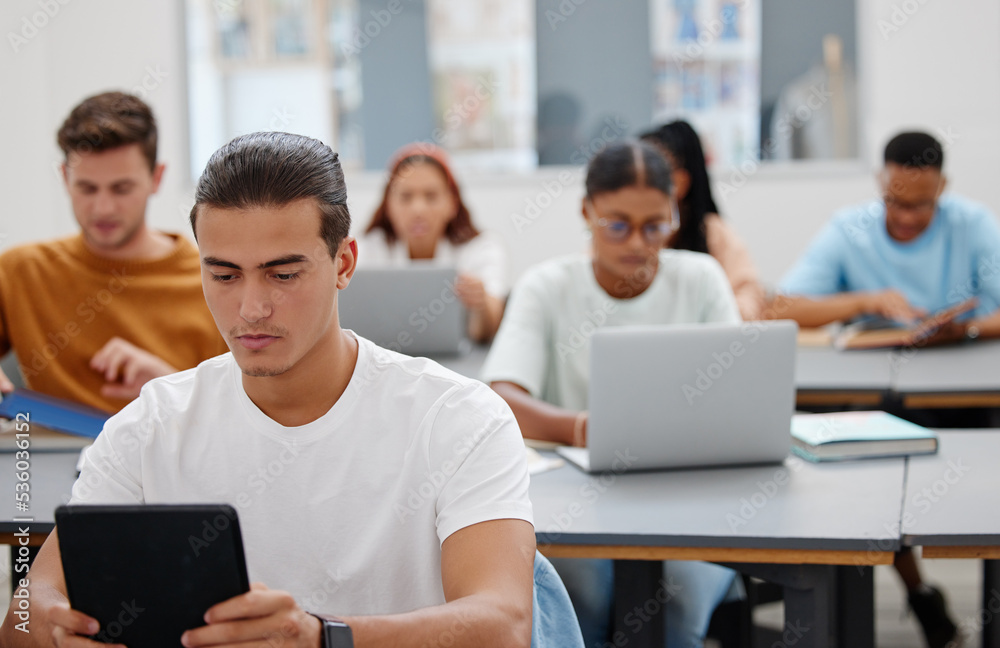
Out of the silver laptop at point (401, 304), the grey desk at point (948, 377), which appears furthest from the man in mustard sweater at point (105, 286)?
the grey desk at point (948, 377)

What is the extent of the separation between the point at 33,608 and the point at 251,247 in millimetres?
500

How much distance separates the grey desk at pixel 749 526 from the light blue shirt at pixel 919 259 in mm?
1708

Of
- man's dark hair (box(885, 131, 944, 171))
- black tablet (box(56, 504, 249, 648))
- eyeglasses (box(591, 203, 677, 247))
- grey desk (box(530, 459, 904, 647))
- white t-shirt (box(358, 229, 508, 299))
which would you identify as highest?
man's dark hair (box(885, 131, 944, 171))

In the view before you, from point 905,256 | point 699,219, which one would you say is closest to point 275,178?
point 699,219

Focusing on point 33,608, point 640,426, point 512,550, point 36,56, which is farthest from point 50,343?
point 36,56

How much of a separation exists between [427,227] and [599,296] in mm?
1475

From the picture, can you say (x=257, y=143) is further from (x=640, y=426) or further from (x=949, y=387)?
(x=949, y=387)

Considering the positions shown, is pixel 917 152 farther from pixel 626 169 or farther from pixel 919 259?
pixel 626 169

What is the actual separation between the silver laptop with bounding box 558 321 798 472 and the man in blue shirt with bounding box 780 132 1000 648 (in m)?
1.53

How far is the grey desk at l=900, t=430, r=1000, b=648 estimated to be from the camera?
1.44m

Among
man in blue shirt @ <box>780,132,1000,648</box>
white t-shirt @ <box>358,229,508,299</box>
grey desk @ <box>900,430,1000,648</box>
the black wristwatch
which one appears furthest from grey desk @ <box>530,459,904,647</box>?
white t-shirt @ <box>358,229,508,299</box>

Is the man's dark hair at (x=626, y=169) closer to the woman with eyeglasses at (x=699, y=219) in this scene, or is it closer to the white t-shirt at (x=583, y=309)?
the white t-shirt at (x=583, y=309)

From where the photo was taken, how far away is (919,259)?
3.26 m

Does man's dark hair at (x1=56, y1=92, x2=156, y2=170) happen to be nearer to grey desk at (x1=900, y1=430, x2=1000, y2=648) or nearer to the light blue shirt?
grey desk at (x1=900, y1=430, x2=1000, y2=648)
